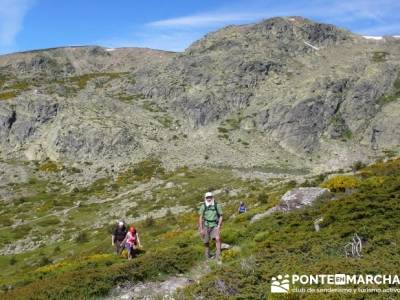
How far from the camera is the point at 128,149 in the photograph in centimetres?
12538

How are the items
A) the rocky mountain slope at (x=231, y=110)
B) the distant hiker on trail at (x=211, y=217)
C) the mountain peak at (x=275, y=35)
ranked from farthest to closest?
the mountain peak at (x=275, y=35) < the rocky mountain slope at (x=231, y=110) < the distant hiker on trail at (x=211, y=217)

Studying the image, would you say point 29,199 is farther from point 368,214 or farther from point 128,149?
point 368,214

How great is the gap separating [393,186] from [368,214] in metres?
4.58

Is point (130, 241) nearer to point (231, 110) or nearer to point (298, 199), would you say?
point (298, 199)

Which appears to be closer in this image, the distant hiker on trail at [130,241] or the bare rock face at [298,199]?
the distant hiker on trail at [130,241]

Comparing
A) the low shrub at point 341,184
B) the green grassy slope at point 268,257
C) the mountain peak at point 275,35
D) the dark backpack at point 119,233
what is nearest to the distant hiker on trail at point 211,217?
the green grassy slope at point 268,257

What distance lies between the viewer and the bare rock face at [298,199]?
94.9ft

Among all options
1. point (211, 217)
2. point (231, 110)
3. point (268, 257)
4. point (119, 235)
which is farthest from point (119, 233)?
point (231, 110)

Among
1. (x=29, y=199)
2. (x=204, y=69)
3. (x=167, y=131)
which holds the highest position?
(x=204, y=69)

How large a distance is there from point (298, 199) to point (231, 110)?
117356 millimetres

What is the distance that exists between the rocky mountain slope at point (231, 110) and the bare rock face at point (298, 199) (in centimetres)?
8177

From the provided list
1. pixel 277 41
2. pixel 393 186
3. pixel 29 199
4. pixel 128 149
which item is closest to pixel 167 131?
pixel 128 149

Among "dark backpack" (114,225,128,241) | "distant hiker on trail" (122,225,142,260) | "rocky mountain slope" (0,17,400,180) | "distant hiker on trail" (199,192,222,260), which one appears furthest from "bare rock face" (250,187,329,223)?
"rocky mountain slope" (0,17,400,180)

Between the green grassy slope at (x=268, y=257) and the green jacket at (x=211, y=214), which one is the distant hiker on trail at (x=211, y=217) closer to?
the green jacket at (x=211, y=214)
